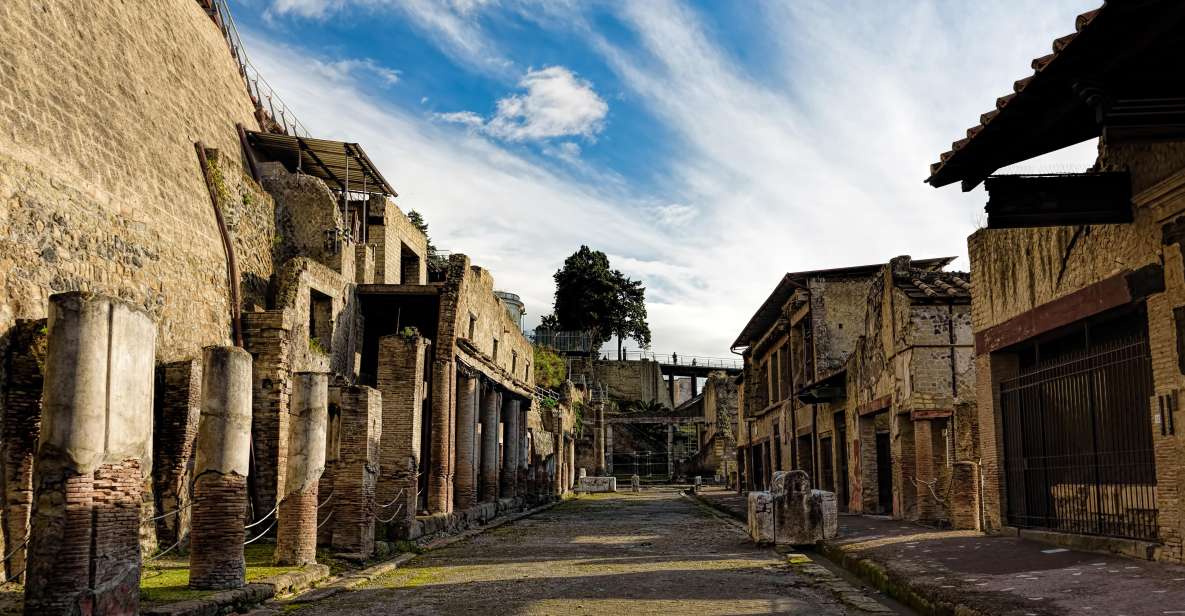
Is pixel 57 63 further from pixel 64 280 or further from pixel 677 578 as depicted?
pixel 677 578

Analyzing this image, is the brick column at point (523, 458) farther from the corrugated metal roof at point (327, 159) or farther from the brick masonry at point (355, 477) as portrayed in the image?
the brick masonry at point (355, 477)

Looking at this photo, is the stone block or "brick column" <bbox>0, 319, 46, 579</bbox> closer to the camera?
"brick column" <bbox>0, 319, 46, 579</bbox>

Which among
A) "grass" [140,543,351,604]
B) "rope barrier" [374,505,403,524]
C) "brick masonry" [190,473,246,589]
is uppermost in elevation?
"brick masonry" [190,473,246,589]

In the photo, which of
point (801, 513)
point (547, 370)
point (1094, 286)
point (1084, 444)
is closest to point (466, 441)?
point (801, 513)

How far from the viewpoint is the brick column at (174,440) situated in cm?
1252

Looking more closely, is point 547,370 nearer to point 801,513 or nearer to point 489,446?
point 489,446

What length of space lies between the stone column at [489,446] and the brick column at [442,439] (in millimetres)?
4379

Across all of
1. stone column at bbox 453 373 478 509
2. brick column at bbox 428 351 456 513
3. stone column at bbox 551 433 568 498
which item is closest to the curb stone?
brick column at bbox 428 351 456 513

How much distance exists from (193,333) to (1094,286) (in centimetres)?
1130

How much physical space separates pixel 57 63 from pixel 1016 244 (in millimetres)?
11829

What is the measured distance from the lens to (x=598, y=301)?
6788 cm

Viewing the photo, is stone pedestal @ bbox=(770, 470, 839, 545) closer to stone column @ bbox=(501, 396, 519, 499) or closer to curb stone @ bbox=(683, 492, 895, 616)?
curb stone @ bbox=(683, 492, 895, 616)

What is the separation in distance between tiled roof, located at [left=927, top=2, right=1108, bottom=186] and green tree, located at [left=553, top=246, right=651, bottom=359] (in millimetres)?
57996

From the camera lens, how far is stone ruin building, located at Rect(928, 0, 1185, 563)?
760 cm
